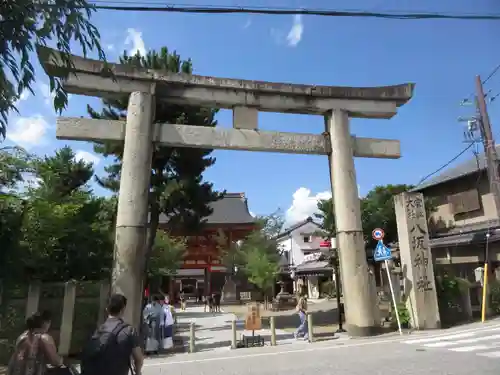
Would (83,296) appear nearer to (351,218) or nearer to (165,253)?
(351,218)

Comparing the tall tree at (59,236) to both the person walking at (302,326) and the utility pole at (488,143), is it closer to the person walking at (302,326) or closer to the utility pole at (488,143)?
the person walking at (302,326)

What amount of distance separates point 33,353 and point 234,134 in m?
8.72

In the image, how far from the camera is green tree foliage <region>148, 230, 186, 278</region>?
2236 centimetres

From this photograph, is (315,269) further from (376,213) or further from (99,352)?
(99,352)

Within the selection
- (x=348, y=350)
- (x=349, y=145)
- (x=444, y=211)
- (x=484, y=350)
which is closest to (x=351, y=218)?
(x=349, y=145)

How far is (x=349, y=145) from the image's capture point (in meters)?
12.8

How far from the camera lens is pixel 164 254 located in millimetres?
26125

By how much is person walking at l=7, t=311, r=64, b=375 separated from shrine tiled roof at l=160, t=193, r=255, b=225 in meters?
29.5

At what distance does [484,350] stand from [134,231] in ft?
28.4

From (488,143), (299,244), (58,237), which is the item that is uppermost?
(299,244)

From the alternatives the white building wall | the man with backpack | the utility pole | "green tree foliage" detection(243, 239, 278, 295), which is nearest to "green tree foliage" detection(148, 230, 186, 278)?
"green tree foliage" detection(243, 239, 278, 295)

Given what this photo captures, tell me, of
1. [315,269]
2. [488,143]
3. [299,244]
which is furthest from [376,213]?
[299,244]

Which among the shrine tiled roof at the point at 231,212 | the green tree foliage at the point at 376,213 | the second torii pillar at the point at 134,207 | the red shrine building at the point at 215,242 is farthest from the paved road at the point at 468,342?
the shrine tiled roof at the point at 231,212

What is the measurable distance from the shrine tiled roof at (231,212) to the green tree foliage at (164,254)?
454cm
